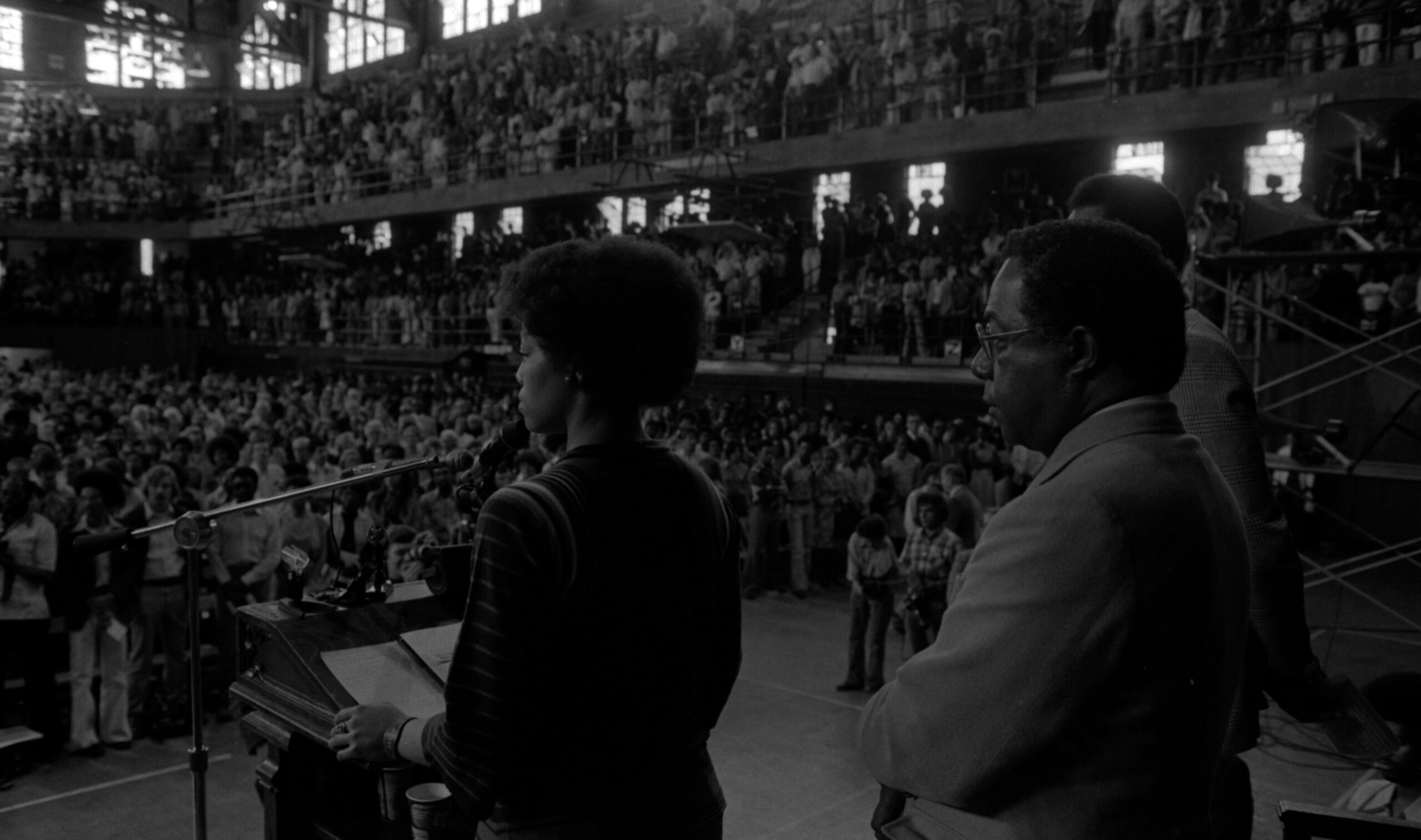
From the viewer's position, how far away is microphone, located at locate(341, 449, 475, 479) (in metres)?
2.63

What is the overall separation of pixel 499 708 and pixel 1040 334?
103 centimetres

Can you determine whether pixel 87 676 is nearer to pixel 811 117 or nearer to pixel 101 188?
pixel 811 117

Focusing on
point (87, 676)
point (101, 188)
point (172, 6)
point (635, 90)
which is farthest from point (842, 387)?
point (172, 6)

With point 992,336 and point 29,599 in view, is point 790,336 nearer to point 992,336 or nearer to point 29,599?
point 29,599

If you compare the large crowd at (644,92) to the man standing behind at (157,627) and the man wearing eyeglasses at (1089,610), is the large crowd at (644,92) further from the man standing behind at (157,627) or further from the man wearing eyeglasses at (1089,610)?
the man standing behind at (157,627)

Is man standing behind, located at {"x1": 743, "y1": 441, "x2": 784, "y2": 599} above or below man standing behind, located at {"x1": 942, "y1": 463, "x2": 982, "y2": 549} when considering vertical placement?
below

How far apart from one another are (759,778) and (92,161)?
36.4 metres

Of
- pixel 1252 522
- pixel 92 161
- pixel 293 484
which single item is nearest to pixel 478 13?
pixel 92 161

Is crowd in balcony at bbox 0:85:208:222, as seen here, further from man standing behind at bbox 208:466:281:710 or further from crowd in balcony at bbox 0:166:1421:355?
man standing behind at bbox 208:466:281:710

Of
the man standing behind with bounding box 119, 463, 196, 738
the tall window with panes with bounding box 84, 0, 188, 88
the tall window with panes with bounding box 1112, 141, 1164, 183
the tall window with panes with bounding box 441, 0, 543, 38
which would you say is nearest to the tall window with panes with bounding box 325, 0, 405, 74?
the tall window with panes with bounding box 441, 0, 543, 38

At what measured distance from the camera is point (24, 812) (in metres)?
5.63

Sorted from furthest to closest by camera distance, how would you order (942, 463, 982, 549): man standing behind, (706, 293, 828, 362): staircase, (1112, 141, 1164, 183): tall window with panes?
(706, 293, 828, 362): staircase
(1112, 141, 1164, 183): tall window with panes
(942, 463, 982, 549): man standing behind

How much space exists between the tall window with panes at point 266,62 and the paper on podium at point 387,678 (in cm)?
3988

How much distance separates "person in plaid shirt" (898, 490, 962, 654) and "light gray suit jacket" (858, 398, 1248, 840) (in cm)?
549
